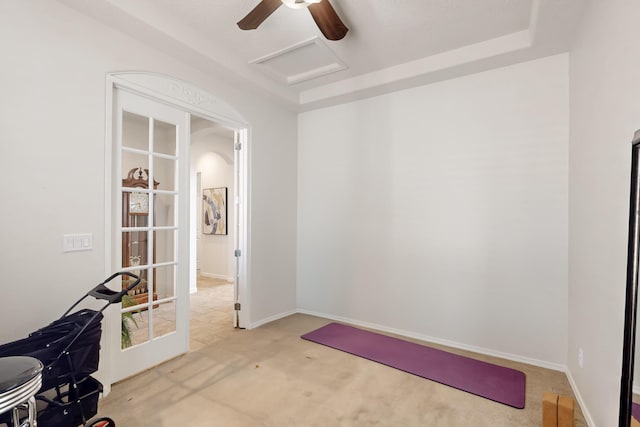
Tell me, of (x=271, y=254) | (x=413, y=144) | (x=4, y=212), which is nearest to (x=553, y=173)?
(x=413, y=144)

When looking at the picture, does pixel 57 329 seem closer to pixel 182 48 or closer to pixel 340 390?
pixel 340 390

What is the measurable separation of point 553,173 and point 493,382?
1832mm

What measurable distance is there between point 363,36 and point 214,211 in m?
5.00

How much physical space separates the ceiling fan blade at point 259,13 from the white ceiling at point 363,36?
325 millimetres

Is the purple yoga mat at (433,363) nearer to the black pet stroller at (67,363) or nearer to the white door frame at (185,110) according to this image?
the white door frame at (185,110)

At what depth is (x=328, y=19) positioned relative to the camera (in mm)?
2223

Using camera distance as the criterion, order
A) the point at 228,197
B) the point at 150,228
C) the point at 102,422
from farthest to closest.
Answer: the point at 228,197 → the point at 150,228 → the point at 102,422

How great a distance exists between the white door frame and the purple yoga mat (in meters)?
1.18

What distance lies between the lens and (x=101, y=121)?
2.38m

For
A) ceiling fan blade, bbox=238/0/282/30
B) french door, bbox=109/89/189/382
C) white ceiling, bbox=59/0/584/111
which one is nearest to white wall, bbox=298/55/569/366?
white ceiling, bbox=59/0/584/111

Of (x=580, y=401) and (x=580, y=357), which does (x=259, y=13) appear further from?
(x=580, y=401)

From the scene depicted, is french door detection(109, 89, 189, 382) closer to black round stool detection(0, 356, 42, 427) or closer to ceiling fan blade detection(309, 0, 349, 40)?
black round stool detection(0, 356, 42, 427)

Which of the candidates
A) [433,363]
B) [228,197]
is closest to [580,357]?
[433,363]

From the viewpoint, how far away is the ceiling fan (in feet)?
6.76
